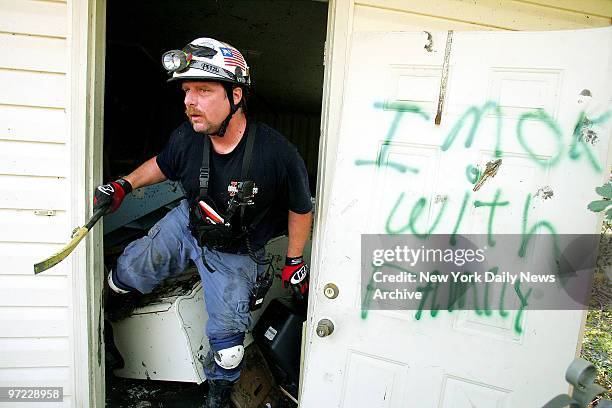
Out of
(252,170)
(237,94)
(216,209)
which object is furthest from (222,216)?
(237,94)

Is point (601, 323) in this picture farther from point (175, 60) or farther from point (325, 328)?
point (175, 60)

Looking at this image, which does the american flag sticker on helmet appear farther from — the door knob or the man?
the door knob

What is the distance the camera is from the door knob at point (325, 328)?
187 centimetres

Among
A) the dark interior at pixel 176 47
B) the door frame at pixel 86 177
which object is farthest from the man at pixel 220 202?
the dark interior at pixel 176 47

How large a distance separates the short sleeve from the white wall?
1.20 meters

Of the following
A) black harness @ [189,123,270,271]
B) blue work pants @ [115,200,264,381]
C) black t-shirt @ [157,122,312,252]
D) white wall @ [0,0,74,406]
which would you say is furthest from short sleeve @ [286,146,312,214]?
white wall @ [0,0,74,406]

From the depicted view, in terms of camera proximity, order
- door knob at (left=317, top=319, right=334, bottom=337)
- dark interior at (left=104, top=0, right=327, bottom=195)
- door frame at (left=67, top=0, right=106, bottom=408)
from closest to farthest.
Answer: door knob at (left=317, top=319, right=334, bottom=337), door frame at (left=67, top=0, right=106, bottom=408), dark interior at (left=104, top=0, right=327, bottom=195)

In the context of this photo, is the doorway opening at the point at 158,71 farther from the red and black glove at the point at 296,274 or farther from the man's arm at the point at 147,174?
the red and black glove at the point at 296,274

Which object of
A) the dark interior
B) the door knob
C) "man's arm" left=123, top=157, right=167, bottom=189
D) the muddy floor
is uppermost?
the dark interior

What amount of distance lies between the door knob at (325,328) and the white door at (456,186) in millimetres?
36

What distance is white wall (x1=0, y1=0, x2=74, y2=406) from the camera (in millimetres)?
1956

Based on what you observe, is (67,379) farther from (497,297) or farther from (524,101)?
(524,101)

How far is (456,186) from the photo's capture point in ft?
5.89

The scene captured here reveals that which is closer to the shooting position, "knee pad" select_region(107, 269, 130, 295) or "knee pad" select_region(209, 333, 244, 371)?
A: "knee pad" select_region(209, 333, 244, 371)
